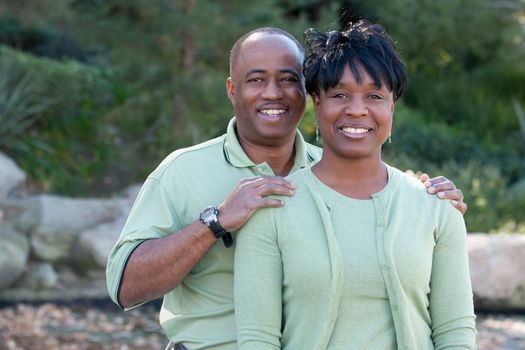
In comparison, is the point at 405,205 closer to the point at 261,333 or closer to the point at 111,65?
the point at 261,333

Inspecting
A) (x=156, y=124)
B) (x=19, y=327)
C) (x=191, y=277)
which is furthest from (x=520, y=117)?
(x=191, y=277)

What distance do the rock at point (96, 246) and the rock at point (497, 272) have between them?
3.08 meters

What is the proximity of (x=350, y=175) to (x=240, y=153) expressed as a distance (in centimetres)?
51

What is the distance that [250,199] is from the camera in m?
2.61

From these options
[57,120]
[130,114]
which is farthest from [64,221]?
[130,114]

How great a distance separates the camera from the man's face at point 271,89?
10.1 feet

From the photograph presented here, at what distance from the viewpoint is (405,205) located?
2641 millimetres

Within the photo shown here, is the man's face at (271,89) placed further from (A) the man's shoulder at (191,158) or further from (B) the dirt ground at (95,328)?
(B) the dirt ground at (95,328)

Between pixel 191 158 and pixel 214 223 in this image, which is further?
pixel 191 158

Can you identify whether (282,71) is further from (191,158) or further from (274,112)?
(191,158)

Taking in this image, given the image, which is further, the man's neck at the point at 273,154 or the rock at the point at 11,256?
the rock at the point at 11,256

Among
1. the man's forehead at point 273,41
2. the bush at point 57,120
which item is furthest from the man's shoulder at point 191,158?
the bush at point 57,120

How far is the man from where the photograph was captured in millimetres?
2809

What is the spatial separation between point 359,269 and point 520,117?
1261 centimetres
